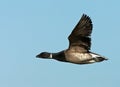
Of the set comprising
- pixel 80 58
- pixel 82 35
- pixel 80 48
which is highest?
pixel 82 35

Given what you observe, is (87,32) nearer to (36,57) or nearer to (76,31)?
(76,31)

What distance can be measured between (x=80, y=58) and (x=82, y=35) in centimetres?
126

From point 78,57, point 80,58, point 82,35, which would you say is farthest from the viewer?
point 82,35

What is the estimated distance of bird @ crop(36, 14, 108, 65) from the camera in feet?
128

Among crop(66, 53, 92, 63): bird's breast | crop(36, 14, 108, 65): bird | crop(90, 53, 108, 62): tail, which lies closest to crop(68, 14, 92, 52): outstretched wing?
crop(36, 14, 108, 65): bird

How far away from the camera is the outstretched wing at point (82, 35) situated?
3931cm

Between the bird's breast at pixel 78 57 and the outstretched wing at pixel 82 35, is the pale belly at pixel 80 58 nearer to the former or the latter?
the bird's breast at pixel 78 57

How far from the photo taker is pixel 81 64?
127 feet

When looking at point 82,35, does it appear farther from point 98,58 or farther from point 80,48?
point 98,58

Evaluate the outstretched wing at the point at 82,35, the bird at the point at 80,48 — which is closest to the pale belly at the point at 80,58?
the bird at the point at 80,48

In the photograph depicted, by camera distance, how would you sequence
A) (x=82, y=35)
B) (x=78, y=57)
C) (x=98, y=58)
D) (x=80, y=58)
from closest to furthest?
(x=98, y=58) < (x=80, y=58) < (x=78, y=57) < (x=82, y=35)

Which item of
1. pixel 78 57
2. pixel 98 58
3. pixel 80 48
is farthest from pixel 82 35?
pixel 98 58

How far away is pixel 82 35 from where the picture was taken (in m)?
39.6

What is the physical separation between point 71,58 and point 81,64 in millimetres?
799
